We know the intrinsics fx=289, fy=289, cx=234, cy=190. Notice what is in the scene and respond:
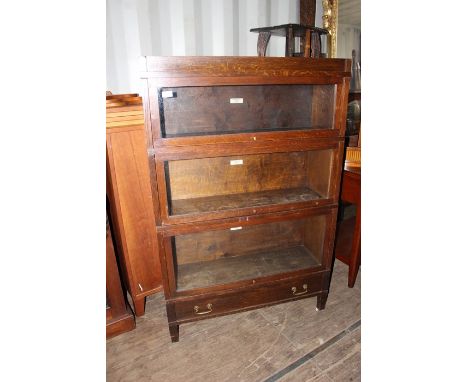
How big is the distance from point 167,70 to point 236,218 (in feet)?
2.30

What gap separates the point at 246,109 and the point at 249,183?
408 millimetres

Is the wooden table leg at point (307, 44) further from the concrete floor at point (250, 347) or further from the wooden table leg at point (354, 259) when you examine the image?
the concrete floor at point (250, 347)

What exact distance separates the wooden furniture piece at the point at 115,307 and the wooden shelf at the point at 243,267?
33cm

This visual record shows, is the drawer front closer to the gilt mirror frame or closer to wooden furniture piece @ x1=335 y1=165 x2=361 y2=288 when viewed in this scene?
wooden furniture piece @ x1=335 y1=165 x2=361 y2=288

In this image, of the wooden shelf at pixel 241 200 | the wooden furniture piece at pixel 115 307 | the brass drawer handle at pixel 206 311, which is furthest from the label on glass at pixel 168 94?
the brass drawer handle at pixel 206 311

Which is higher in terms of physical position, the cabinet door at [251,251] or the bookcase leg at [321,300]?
the cabinet door at [251,251]

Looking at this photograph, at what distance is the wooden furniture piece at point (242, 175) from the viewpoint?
120cm

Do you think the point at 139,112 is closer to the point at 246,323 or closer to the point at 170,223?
the point at 170,223

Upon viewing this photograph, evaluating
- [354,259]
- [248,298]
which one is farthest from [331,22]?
[248,298]
